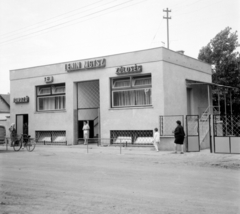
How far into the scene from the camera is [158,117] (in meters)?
20.9

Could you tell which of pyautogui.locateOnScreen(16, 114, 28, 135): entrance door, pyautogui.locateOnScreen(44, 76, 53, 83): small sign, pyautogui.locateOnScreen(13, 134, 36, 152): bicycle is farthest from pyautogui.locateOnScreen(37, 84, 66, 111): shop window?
pyautogui.locateOnScreen(13, 134, 36, 152): bicycle

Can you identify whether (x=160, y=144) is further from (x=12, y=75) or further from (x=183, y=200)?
(x=12, y=75)

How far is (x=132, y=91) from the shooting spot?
22.8 m

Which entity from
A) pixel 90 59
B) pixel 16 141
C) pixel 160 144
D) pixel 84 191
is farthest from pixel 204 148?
pixel 84 191

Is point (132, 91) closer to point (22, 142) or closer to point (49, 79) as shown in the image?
point (49, 79)

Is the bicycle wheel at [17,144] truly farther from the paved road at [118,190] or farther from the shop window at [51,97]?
the paved road at [118,190]

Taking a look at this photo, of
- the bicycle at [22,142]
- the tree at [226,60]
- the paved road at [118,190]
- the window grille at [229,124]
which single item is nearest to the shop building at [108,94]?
the window grille at [229,124]

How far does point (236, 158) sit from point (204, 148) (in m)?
6.20

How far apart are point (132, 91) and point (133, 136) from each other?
3013mm

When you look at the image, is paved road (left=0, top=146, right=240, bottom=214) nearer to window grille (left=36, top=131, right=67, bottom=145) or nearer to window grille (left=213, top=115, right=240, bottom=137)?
window grille (left=213, top=115, right=240, bottom=137)

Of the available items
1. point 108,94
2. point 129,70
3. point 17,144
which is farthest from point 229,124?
point 17,144

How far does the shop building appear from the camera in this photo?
846 inches

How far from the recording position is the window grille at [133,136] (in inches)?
845

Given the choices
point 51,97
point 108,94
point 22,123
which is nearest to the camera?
point 108,94
